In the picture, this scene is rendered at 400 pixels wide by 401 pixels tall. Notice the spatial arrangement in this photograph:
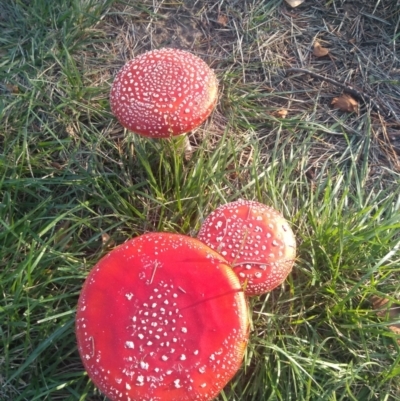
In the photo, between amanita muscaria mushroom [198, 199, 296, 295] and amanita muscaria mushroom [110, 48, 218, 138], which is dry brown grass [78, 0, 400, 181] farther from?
amanita muscaria mushroom [198, 199, 296, 295]

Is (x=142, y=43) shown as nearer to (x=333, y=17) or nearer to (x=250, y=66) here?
(x=250, y=66)

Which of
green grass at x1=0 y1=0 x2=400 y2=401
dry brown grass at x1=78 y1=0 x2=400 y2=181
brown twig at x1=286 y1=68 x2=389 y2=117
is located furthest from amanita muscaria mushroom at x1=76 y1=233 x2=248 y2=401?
brown twig at x1=286 y1=68 x2=389 y2=117

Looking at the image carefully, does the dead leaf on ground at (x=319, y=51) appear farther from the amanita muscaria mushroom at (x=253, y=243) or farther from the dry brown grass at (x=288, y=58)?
the amanita muscaria mushroom at (x=253, y=243)

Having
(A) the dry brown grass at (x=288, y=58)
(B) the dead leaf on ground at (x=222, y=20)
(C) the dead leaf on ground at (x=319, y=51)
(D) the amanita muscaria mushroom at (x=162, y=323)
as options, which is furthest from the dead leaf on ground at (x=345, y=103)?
(D) the amanita muscaria mushroom at (x=162, y=323)

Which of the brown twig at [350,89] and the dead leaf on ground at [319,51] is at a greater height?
the dead leaf on ground at [319,51]

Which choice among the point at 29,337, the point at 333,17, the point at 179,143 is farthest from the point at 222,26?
the point at 29,337

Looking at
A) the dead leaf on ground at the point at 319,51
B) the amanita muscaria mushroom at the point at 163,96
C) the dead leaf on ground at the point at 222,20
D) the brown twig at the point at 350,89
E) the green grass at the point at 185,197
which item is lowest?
the green grass at the point at 185,197

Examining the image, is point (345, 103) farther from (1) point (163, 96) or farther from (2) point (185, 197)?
(1) point (163, 96)
